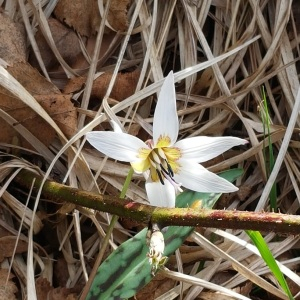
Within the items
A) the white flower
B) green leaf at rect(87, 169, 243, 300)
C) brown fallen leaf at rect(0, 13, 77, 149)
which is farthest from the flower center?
brown fallen leaf at rect(0, 13, 77, 149)

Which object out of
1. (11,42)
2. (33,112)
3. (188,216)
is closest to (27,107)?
(33,112)

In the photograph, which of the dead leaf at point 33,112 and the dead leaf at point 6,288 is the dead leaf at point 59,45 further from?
the dead leaf at point 6,288

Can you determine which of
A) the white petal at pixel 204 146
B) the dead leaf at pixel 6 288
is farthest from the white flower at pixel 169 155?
the dead leaf at pixel 6 288

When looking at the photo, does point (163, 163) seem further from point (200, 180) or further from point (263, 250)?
point (263, 250)

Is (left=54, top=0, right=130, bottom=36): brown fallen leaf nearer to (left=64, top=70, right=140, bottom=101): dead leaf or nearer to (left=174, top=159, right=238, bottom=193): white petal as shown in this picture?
(left=64, top=70, right=140, bottom=101): dead leaf

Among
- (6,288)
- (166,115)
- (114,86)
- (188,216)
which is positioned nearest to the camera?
(188,216)

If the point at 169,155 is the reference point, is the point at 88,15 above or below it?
above
